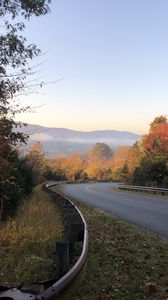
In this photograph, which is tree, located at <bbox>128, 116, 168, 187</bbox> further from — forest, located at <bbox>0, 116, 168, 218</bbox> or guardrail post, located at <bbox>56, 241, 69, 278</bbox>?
guardrail post, located at <bbox>56, 241, 69, 278</bbox>

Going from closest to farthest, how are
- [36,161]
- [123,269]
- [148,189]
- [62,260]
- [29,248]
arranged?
[62,260] < [123,269] < [29,248] < [148,189] < [36,161]

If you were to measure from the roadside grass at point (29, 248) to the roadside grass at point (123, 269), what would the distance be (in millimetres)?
908

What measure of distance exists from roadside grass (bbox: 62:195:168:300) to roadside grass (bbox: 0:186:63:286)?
908 mm

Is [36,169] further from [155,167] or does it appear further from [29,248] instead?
[29,248]

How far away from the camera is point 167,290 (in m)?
7.53

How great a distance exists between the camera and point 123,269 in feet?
29.5

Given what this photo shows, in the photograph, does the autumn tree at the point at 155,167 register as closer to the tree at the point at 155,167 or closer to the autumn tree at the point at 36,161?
the tree at the point at 155,167

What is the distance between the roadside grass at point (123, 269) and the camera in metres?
7.23

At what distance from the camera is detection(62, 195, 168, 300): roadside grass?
285 inches

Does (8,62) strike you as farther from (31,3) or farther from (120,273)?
(120,273)

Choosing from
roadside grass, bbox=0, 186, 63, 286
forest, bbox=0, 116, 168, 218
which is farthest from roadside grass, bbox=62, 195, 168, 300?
forest, bbox=0, 116, 168, 218

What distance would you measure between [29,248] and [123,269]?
281 centimetres

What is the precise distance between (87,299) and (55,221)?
833 centimetres

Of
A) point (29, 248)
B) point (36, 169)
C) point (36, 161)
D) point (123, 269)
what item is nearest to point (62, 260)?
point (123, 269)
